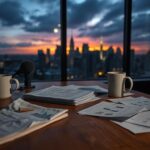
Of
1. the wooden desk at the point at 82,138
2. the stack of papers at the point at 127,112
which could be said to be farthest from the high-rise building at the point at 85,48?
the wooden desk at the point at 82,138

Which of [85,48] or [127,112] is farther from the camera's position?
[85,48]

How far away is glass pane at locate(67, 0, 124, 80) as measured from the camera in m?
2.92

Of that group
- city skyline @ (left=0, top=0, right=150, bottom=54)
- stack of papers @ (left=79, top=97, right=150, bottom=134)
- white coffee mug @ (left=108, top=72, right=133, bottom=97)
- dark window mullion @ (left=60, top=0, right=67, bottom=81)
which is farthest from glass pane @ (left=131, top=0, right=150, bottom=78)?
stack of papers @ (left=79, top=97, right=150, bottom=134)

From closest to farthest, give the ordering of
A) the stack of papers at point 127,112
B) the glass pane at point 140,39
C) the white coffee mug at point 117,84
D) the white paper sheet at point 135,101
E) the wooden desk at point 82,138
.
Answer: the wooden desk at point 82,138 < the stack of papers at point 127,112 < the white paper sheet at point 135,101 < the white coffee mug at point 117,84 < the glass pane at point 140,39

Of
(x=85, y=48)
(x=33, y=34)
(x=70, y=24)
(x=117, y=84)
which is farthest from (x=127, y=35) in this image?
(x=117, y=84)

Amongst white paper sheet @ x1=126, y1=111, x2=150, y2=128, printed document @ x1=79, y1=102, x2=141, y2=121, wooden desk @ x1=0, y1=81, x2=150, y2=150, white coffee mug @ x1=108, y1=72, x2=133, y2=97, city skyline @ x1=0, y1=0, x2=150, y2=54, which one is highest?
city skyline @ x1=0, y1=0, x2=150, y2=54

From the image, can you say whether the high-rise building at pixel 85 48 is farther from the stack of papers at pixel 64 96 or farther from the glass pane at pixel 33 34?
the stack of papers at pixel 64 96

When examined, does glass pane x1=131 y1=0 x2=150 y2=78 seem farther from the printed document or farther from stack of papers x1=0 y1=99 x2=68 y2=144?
stack of papers x1=0 y1=99 x2=68 y2=144

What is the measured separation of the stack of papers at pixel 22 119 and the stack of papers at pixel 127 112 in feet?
0.49

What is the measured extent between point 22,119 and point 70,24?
86.2 inches

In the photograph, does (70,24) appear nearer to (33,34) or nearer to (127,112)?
(33,34)

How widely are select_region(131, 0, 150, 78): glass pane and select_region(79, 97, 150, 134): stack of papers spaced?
2.00 meters

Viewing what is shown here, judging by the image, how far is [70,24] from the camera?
2.87m

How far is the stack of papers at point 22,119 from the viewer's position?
2.30ft
